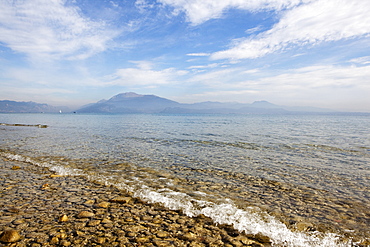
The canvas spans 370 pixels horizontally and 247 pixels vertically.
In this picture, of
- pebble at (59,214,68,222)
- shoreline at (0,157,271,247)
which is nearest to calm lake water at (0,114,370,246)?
shoreline at (0,157,271,247)

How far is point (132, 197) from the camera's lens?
8.25 metres

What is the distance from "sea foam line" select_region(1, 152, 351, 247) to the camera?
18.1 feet

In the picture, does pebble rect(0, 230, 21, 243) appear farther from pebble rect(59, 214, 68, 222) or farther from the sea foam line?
the sea foam line

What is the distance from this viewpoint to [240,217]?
6.64 metres

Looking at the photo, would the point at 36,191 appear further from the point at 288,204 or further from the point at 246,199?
the point at 288,204

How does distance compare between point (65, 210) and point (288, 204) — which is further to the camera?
point (288, 204)

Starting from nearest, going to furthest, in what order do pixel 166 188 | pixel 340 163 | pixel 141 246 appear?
pixel 141 246 → pixel 166 188 → pixel 340 163

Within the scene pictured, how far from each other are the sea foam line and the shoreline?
333mm

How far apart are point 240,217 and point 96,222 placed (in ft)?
14.5

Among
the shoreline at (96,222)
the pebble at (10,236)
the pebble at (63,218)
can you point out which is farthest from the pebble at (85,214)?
the pebble at (10,236)

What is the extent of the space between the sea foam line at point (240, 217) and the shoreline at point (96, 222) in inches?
13.1

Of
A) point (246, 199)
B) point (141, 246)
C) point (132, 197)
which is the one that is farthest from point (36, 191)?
point (246, 199)

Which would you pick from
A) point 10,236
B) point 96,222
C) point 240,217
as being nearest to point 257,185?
point 240,217

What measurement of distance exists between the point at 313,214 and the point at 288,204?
0.91 metres
